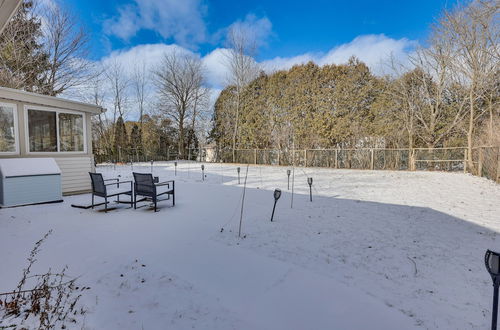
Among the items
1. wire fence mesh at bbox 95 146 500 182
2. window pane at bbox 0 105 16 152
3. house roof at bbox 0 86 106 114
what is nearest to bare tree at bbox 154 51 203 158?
wire fence mesh at bbox 95 146 500 182

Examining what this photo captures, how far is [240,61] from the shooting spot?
19859mm

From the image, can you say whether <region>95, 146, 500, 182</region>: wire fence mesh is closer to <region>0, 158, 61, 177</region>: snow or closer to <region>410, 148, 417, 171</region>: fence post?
<region>410, 148, 417, 171</region>: fence post

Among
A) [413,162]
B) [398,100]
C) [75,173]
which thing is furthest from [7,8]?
[398,100]

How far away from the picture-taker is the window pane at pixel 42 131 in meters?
6.30

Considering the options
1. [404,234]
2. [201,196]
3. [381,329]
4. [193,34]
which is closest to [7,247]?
[201,196]

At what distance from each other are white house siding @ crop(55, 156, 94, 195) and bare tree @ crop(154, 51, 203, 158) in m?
16.5

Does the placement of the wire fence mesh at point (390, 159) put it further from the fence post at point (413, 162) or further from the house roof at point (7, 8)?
the house roof at point (7, 8)

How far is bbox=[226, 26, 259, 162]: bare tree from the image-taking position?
19750mm

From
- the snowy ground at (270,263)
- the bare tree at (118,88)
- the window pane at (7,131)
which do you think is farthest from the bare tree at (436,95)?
the bare tree at (118,88)

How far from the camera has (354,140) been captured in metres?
14.9

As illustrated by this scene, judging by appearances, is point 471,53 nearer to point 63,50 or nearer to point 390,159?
point 390,159

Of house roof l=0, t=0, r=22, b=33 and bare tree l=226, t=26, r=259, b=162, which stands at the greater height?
bare tree l=226, t=26, r=259, b=162

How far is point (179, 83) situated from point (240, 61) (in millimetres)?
7443

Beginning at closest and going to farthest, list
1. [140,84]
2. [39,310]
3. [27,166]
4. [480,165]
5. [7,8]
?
[39,310], [7,8], [27,166], [480,165], [140,84]
